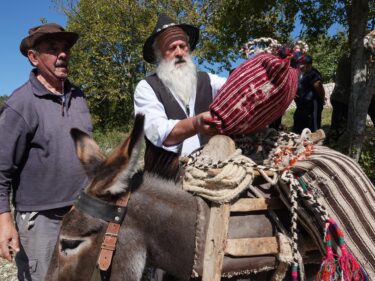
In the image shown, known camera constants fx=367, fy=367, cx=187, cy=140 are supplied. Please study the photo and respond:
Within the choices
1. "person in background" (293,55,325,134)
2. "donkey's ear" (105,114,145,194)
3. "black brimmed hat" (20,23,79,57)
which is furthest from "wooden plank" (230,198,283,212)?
"person in background" (293,55,325,134)

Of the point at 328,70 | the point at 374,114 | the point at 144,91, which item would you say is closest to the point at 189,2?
the point at 328,70

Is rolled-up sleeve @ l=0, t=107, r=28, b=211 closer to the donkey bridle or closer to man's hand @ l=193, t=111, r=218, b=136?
the donkey bridle

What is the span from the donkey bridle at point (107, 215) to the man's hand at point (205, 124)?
544 mm

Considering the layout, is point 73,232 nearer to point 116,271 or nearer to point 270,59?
point 116,271

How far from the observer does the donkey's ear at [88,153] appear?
6.23ft

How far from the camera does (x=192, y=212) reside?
180 centimetres

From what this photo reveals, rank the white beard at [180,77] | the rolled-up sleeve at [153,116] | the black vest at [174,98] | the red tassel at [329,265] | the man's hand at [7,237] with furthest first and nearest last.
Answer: the white beard at [180,77] → the black vest at [174,98] → the man's hand at [7,237] → the rolled-up sleeve at [153,116] → the red tassel at [329,265]

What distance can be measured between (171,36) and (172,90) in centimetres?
47

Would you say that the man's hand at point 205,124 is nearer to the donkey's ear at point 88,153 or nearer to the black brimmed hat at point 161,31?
the donkey's ear at point 88,153

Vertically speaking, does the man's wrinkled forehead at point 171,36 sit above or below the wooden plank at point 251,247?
above

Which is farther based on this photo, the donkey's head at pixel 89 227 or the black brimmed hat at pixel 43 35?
the black brimmed hat at pixel 43 35

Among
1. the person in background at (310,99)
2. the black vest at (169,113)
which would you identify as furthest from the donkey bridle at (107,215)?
the person in background at (310,99)

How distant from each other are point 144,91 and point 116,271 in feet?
4.40

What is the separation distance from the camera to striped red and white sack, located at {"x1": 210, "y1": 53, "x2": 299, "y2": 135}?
1.77 meters
